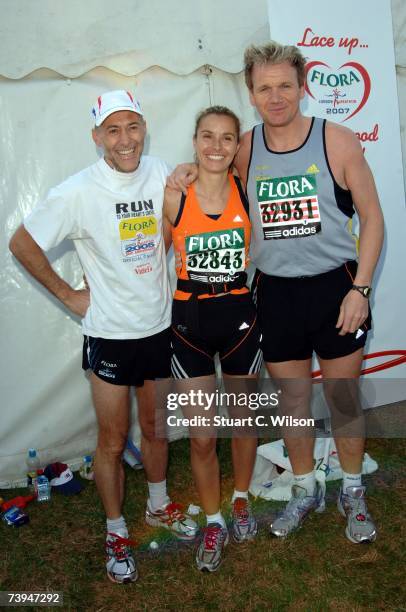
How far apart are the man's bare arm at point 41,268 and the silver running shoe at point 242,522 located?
138 cm

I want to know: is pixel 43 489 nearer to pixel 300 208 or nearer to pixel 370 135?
pixel 300 208

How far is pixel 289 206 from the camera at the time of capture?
3.12 metres

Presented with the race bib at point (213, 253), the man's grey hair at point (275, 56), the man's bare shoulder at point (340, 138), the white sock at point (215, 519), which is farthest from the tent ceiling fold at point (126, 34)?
the white sock at point (215, 519)

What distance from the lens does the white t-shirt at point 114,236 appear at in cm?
298

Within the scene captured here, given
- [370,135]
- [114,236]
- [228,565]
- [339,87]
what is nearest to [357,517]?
[228,565]

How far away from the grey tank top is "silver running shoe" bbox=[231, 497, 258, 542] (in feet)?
4.34

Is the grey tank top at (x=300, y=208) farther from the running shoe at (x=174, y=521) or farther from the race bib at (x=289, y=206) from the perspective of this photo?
the running shoe at (x=174, y=521)

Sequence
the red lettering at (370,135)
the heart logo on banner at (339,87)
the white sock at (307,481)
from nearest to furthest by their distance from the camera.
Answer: the white sock at (307,481)
the heart logo on banner at (339,87)
the red lettering at (370,135)

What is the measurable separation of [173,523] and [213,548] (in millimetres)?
410

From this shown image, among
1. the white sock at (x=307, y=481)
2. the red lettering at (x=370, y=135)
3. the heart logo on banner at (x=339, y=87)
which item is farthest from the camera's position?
the red lettering at (x=370, y=135)

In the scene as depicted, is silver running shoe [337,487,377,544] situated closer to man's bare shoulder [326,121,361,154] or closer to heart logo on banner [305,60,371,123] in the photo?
man's bare shoulder [326,121,361,154]

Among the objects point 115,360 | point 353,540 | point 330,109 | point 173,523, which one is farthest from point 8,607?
point 330,109

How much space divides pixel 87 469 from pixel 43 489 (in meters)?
0.37

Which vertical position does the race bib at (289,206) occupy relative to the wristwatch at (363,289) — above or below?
above
